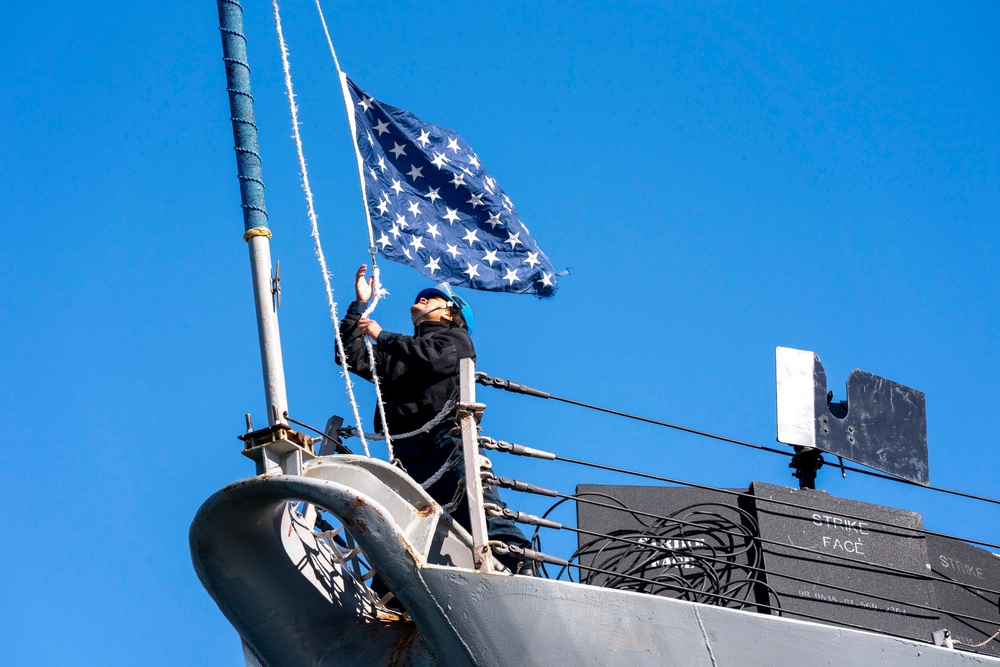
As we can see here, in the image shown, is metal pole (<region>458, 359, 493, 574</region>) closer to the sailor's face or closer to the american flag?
the sailor's face

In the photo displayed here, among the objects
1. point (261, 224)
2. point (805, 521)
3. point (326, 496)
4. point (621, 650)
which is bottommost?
point (621, 650)

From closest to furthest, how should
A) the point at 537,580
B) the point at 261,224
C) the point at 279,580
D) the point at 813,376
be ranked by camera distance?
the point at 537,580, the point at 279,580, the point at 261,224, the point at 813,376

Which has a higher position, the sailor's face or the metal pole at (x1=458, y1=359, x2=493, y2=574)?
the sailor's face

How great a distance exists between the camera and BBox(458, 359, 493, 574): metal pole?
29.0ft

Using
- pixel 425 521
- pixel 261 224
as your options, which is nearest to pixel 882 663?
pixel 425 521

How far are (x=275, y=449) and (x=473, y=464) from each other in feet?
4.12

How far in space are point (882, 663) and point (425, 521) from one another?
320 cm

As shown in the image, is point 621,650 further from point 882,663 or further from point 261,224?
point 261,224

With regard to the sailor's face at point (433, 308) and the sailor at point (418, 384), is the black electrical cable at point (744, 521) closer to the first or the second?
the sailor at point (418, 384)

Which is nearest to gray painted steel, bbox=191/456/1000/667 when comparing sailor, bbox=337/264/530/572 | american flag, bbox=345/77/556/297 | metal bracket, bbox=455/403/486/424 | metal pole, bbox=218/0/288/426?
metal bracket, bbox=455/403/486/424

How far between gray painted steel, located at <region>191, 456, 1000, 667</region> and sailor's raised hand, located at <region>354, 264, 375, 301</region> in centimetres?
183

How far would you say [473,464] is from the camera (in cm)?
901

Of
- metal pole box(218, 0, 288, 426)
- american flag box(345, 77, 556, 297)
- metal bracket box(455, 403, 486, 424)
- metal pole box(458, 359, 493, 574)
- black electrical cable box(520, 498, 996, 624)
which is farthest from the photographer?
american flag box(345, 77, 556, 297)

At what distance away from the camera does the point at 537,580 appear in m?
8.72
